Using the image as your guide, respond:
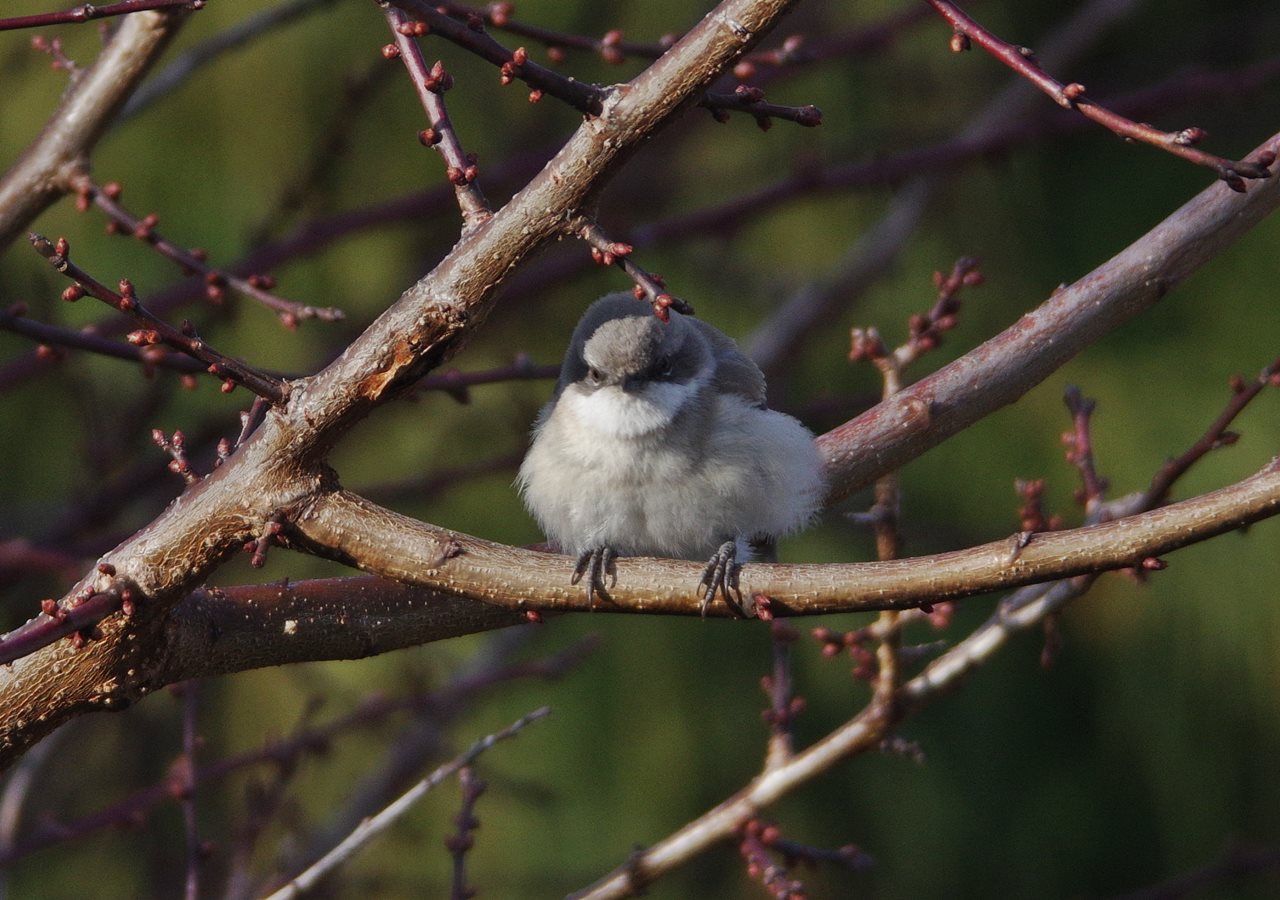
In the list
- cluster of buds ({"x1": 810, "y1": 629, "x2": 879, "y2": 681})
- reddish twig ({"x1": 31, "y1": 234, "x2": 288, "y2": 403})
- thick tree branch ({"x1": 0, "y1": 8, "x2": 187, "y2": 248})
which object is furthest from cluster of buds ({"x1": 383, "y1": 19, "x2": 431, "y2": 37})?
cluster of buds ({"x1": 810, "y1": 629, "x2": 879, "y2": 681})

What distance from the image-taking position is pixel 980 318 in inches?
177

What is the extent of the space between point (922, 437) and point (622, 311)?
779 millimetres

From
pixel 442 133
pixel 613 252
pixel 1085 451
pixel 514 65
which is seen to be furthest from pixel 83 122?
pixel 1085 451

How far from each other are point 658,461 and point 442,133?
1083 mm

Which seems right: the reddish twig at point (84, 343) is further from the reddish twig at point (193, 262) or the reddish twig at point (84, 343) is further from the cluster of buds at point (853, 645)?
the cluster of buds at point (853, 645)

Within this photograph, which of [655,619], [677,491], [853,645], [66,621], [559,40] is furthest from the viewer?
[655,619]

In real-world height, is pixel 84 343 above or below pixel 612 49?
below

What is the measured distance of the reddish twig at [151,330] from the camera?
149 centimetres

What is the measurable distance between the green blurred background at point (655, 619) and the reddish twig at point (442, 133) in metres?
1.84

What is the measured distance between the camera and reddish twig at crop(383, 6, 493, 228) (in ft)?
5.44

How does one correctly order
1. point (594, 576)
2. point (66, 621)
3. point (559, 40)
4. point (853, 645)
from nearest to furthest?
point (66, 621)
point (594, 576)
point (559, 40)
point (853, 645)

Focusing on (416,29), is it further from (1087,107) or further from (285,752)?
(285,752)

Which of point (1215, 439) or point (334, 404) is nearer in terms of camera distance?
point (334, 404)

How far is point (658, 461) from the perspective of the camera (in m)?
2.67
